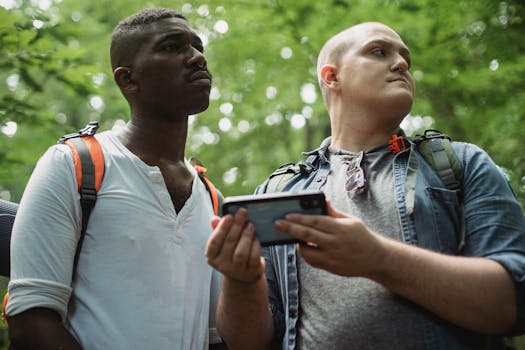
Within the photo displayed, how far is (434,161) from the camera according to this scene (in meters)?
2.64

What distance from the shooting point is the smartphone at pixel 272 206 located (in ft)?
6.70

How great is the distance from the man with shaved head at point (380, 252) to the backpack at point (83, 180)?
2.48 ft

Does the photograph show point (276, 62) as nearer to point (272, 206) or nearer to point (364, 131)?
point (364, 131)

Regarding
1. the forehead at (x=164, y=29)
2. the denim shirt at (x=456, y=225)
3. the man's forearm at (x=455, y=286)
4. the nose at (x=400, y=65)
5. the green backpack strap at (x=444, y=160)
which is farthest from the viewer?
the forehead at (x=164, y=29)

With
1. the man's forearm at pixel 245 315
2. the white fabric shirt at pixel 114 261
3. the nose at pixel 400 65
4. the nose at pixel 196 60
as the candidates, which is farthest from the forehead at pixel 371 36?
the man's forearm at pixel 245 315

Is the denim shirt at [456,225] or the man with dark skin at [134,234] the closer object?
the denim shirt at [456,225]

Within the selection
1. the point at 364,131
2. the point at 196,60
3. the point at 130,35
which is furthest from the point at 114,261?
the point at 364,131

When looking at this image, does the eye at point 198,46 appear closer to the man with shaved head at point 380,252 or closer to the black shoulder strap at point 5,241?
the man with shaved head at point 380,252

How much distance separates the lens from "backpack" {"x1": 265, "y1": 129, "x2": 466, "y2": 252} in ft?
8.33

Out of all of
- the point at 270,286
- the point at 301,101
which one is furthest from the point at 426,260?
the point at 301,101

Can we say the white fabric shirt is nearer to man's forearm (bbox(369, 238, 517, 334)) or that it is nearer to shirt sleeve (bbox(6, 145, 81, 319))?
Result: shirt sleeve (bbox(6, 145, 81, 319))

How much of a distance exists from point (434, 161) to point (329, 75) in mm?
916

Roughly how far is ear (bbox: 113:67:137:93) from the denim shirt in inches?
49.1

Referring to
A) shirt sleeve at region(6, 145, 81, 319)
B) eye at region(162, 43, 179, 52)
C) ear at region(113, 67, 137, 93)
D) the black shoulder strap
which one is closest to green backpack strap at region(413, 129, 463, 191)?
eye at region(162, 43, 179, 52)
